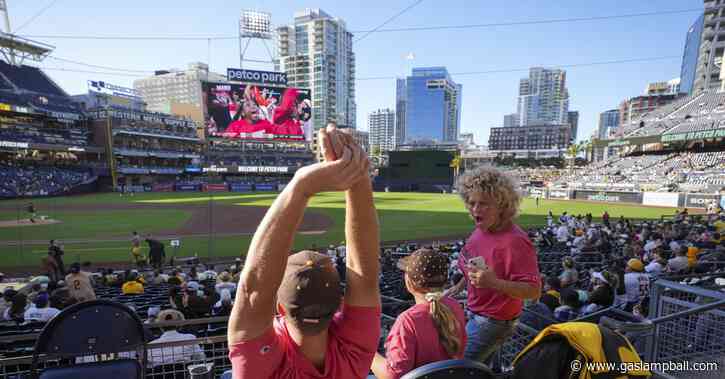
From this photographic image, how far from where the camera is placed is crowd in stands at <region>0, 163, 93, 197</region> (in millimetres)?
38300

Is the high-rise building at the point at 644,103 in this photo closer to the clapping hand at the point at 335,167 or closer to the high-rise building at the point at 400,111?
the high-rise building at the point at 400,111

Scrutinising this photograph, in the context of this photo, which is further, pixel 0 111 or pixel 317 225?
pixel 0 111

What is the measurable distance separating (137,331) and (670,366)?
4275 mm

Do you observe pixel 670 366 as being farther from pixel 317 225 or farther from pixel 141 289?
pixel 317 225

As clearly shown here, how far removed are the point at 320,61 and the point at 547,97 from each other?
150 metres

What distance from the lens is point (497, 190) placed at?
2516 millimetres

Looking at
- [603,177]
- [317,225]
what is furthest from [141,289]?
[603,177]

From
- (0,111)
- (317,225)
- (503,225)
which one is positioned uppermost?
(0,111)

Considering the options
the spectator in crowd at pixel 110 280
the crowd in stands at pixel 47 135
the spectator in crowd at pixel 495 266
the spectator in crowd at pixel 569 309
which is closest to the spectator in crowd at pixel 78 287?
the spectator in crowd at pixel 110 280

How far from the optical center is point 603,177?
147 ft

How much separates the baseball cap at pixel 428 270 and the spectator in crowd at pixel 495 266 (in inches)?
14.8

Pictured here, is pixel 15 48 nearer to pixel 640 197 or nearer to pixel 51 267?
pixel 51 267

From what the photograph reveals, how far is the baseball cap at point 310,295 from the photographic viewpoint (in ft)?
3.52

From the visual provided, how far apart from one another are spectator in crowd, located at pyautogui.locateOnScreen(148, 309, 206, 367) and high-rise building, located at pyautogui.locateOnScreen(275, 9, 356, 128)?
91.5 meters
